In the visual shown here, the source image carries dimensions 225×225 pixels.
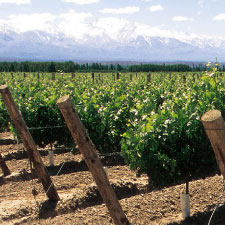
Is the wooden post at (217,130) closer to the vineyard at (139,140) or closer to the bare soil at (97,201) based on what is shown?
the bare soil at (97,201)

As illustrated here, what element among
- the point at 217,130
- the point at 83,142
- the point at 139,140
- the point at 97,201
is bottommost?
the point at 97,201

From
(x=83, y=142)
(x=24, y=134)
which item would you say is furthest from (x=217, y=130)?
(x=24, y=134)

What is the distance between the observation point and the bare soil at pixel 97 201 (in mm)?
5898

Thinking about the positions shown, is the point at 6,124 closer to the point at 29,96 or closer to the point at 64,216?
the point at 29,96

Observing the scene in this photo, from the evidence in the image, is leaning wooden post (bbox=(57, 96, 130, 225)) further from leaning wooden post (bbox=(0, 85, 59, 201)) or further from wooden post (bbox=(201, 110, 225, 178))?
leaning wooden post (bbox=(0, 85, 59, 201))

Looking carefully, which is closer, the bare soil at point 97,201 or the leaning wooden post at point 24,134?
the leaning wooden post at point 24,134

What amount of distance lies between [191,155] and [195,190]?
1413 millimetres

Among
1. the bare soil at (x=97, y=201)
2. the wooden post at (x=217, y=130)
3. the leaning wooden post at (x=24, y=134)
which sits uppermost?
the wooden post at (x=217, y=130)

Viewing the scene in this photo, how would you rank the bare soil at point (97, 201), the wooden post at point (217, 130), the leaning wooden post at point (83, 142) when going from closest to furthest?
the wooden post at point (217, 130)
the leaning wooden post at point (83, 142)
the bare soil at point (97, 201)

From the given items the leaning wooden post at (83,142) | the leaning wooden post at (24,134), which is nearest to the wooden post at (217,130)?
the leaning wooden post at (83,142)

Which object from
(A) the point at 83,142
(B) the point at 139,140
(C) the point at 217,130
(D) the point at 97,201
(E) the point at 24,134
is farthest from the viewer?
(D) the point at 97,201

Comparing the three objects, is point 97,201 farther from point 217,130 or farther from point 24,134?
point 217,130

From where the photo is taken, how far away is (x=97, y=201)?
23.2 ft

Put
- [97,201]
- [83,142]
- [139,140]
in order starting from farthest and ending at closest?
[97,201]
[139,140]
[83,142]
